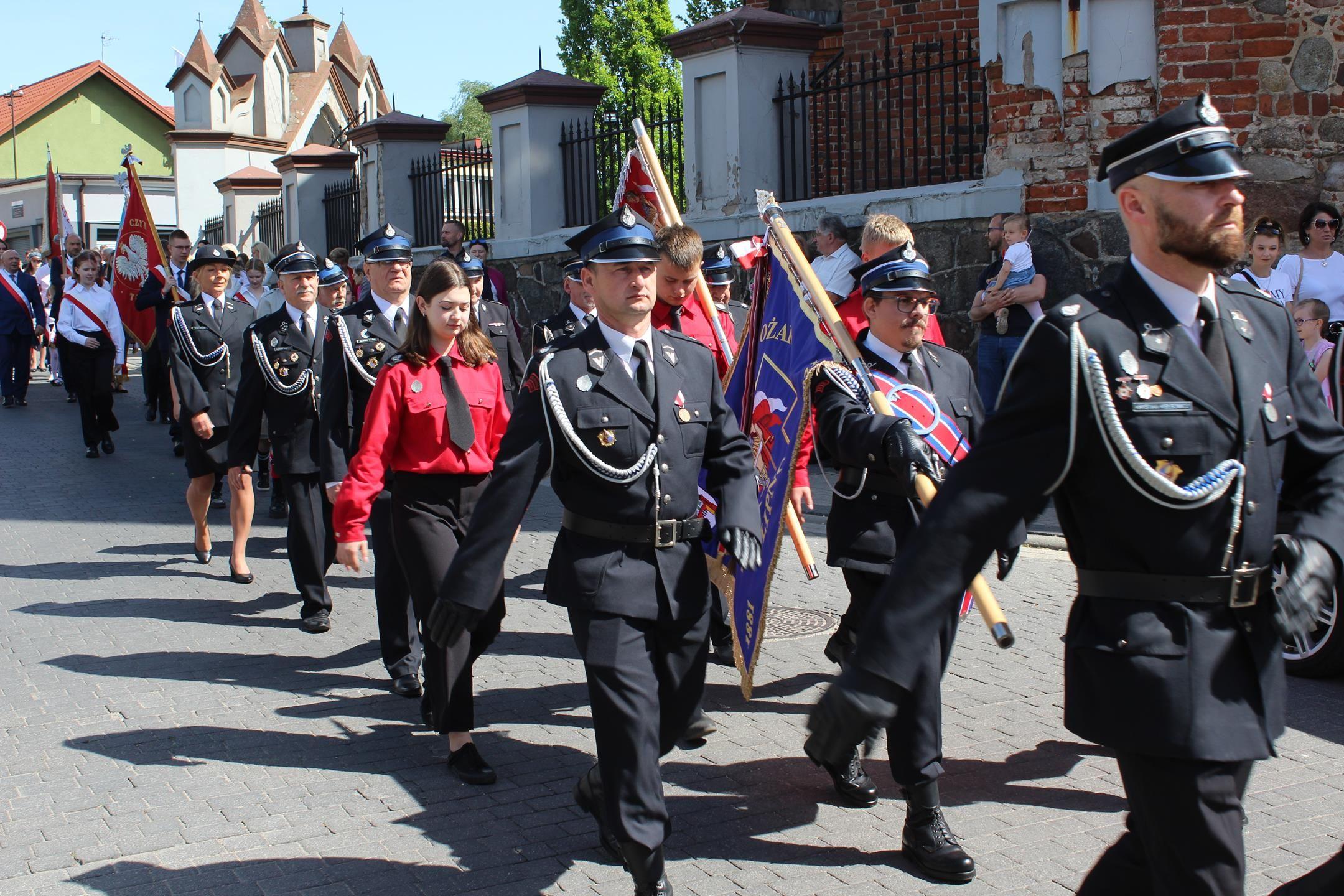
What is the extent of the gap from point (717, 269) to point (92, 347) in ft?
35.4

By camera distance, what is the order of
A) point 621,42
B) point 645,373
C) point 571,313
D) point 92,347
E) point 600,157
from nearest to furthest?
point 645,373 → point 571,313 → point 92,347 → point 600,157 → point 621,42

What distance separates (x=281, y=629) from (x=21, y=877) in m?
3.38

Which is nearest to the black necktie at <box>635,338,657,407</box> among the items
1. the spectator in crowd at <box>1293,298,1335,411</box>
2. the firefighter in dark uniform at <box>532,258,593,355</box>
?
the firefighter in dark uniform at <box>532,258,593,355</box>

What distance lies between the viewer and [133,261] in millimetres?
17297

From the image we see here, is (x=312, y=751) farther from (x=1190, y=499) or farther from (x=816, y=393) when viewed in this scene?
(x=1190, y=499)

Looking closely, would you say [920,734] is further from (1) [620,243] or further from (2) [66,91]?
(2) [66,91]

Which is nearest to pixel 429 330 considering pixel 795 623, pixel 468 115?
pixel 795 623

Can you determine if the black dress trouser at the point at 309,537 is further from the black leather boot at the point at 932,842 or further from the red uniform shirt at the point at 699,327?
the black leather boot at the point at 932,842

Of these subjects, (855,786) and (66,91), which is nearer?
(855,786)

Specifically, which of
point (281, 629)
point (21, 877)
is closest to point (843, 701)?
point (21, 877)

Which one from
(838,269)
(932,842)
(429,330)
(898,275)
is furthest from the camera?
(838,269)

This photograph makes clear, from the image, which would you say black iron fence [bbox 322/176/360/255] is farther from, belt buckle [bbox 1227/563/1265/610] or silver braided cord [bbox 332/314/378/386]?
belt buckle [bbox 1227/563/1265/610]

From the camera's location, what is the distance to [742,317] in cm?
902

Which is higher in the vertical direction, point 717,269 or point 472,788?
point 717,269
